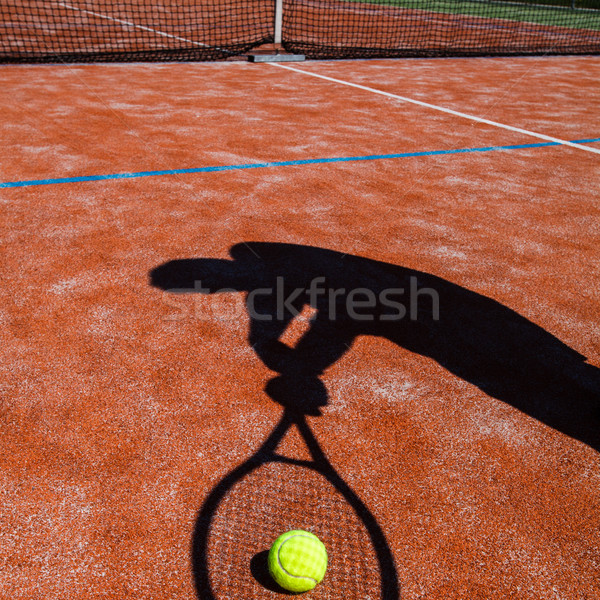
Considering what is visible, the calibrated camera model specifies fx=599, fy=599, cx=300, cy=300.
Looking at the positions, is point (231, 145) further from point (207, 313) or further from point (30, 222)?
point (207, 313)

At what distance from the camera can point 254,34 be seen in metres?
15.9

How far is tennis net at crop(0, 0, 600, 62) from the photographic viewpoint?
13.2 metres

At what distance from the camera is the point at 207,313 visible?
385 centimetres

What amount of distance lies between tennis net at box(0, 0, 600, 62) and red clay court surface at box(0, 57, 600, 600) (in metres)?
6.80

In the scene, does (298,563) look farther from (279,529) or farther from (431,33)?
(431,33)

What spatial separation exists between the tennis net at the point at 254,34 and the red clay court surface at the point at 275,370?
22.3 feet

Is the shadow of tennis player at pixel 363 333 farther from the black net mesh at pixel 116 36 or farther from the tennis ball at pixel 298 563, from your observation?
the black net mesh at pixel 116 36

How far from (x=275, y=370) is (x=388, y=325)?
35.1 inches

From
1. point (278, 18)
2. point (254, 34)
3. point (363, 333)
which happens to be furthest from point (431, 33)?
point (363, 333)

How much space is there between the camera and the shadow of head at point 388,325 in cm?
326

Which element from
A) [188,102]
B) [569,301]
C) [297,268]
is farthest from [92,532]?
[188,102]

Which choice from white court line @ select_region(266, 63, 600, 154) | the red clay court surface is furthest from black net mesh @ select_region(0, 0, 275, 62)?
the red clay court surface

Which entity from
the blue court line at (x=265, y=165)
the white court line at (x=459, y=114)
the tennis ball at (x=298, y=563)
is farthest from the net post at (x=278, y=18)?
the tennis ball at (x=298, y=563)

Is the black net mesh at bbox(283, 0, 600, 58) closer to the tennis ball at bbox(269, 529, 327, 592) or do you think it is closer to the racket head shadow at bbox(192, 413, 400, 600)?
the racket head shadow at bbox(192, 413, 400, 600)
